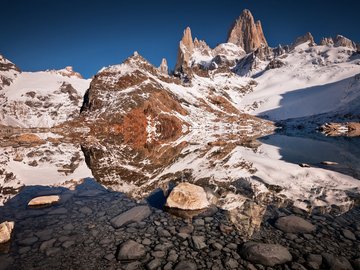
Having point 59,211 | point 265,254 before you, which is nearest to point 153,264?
point 265,254

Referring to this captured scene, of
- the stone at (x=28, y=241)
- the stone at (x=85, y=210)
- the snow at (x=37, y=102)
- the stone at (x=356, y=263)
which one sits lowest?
the stone at (x=28, y=241)

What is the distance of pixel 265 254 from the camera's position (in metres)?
7.32

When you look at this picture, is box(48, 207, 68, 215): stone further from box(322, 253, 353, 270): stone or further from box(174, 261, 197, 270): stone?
box(322, 253, 353, 270): stone

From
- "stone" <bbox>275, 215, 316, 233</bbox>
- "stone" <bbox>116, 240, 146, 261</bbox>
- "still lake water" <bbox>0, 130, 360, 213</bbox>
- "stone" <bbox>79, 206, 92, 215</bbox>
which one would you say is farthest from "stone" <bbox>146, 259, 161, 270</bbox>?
"stone" <bbox>79, 206, 92, 215</bbox>

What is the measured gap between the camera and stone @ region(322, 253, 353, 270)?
22.5 ft

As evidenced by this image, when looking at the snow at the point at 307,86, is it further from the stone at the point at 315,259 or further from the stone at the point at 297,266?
the stone at the point at 297,266

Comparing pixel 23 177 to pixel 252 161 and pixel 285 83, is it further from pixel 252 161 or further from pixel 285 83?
pixel 285 83

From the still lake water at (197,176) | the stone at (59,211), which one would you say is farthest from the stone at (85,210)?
the still lake water at (197,176)

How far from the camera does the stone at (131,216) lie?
32.1ft

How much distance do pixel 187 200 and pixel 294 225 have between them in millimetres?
4321

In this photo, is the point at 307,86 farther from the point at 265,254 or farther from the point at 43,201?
the point at 43,201

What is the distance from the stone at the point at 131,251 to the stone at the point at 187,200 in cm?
313

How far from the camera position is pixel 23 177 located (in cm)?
1700

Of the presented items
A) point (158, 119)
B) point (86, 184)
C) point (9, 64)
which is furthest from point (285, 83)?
point (9, 64)
